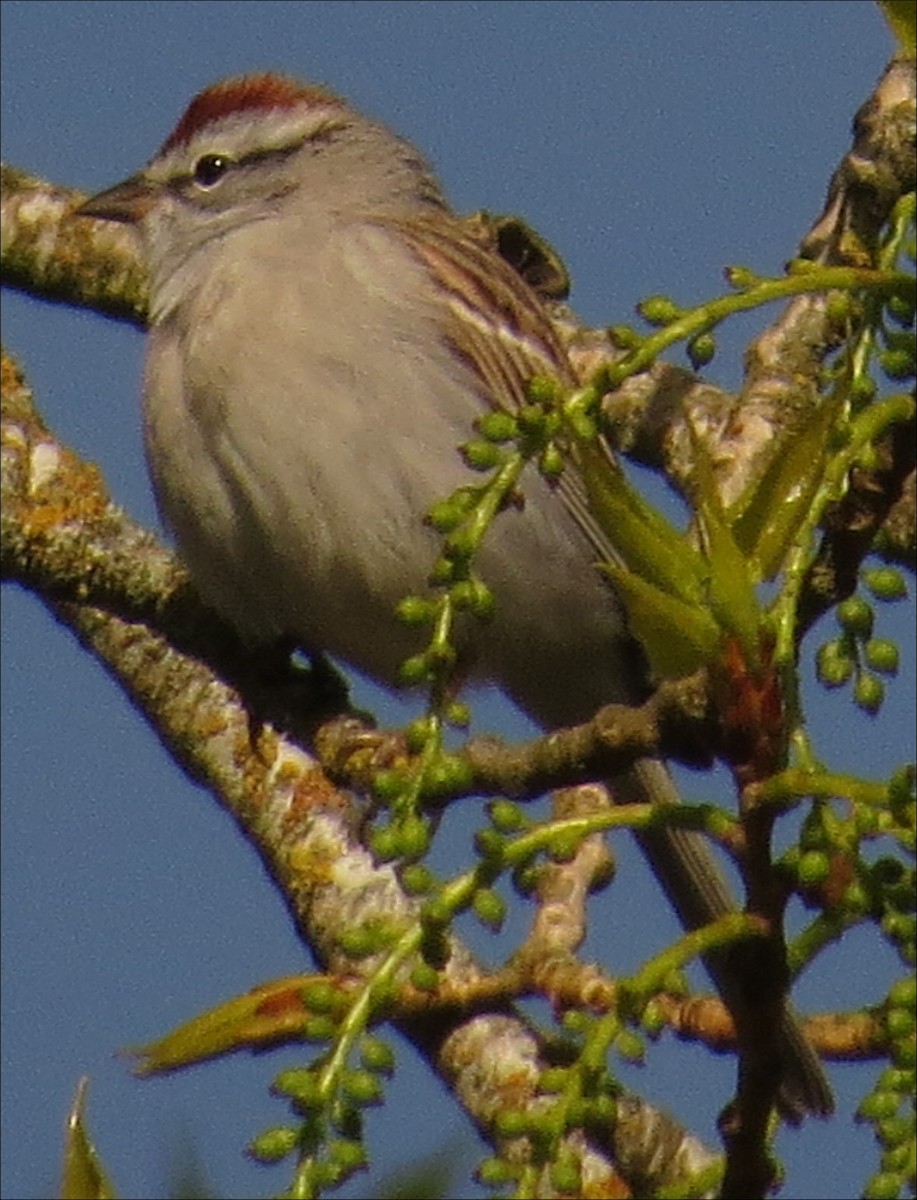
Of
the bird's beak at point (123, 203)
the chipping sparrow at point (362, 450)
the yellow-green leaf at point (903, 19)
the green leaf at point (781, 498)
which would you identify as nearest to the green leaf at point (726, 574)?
the green leaf at point (781, 498)

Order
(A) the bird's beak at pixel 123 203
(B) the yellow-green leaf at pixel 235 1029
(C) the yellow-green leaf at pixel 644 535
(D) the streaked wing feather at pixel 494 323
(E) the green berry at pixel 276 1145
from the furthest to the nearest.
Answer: (A) the bird's beak at pixel 123 203 < (D) the streaked wing feather at pixel 494 323 < (B) the yellow-green leaf at pixel 235 1029 < (C) the yellow-green leaf at pixel 644 535 < (E) the green berry at pixel 276 1145

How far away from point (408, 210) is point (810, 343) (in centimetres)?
139

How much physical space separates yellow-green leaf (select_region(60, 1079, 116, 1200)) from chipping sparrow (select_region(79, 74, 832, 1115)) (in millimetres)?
1759

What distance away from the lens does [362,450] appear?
3.65 m

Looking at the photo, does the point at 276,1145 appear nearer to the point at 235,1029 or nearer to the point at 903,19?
the point at 235,1029

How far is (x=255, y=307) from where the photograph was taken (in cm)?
385

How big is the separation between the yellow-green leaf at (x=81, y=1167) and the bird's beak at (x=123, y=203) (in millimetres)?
2974

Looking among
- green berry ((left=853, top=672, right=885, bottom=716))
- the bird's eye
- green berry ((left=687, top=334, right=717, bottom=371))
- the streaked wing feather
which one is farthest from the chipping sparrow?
green berry ((left=853, top=672, right=885, bottom=716))

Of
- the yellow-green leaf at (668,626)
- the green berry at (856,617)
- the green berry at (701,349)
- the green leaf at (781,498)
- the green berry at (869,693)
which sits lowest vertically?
the green berry at (869,693)

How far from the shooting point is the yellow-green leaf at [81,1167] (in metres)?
1.58

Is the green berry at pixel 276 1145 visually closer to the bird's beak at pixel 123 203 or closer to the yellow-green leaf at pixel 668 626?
the yellow-green leaf at pixel 668 626

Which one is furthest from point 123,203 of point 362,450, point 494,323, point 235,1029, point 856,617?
point 856,617

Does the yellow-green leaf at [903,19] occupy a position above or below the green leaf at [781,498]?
above

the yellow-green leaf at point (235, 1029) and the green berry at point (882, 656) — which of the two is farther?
the yellow-green leaf at point (235, 1029)
